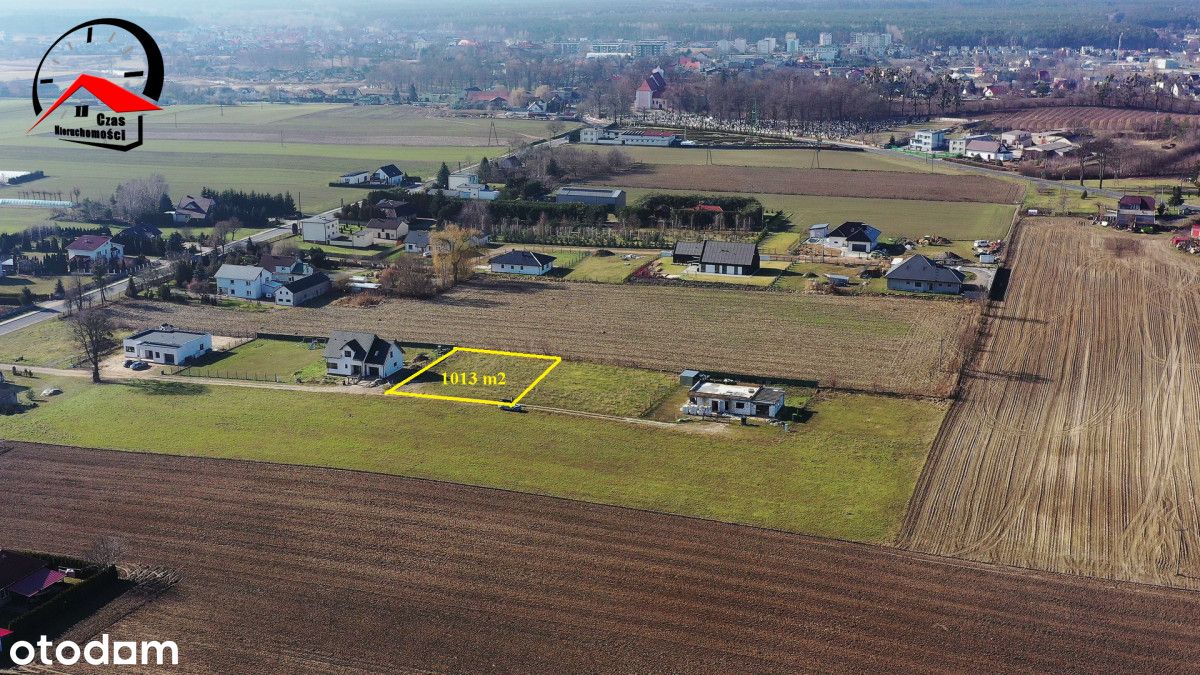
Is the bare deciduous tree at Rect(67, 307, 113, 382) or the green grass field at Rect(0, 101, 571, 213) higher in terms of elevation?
the green grass field at Rect(0, 101, 571, 213)

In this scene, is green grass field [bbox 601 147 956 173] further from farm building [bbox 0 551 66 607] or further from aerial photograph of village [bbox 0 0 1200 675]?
farm building [bbox 0 551 66 607]

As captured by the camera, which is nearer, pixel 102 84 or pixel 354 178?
pixel 354 178

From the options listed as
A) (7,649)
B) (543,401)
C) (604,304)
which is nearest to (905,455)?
(543,401)

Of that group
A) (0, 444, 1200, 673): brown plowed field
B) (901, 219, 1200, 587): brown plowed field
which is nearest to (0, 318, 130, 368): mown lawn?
(0, 444, 1200, 673): brown plowed field

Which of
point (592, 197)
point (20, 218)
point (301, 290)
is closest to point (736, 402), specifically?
point (301, 290)

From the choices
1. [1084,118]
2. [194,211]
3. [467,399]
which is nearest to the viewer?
[467,399]

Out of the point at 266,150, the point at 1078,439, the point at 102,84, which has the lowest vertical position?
the point at 1078,439

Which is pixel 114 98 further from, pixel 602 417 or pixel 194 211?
pixel 602 417
